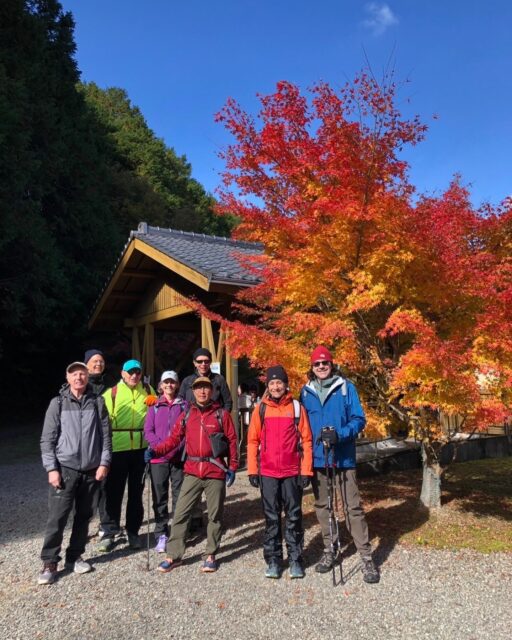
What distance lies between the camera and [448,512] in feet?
18.5

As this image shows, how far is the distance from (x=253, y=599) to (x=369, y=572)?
99 centimetres

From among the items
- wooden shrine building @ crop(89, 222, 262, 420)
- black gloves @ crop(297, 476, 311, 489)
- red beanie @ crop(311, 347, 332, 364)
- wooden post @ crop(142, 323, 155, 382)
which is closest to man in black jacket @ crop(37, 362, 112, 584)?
black gloves @ crop(297, 476, 311, 489)

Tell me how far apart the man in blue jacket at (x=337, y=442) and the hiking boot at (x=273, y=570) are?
1.13ft

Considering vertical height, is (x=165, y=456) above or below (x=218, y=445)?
below

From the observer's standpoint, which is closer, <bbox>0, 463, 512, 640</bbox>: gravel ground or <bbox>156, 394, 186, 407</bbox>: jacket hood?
<bbox>0, 463, 512, 640</bbox>: gravel ground

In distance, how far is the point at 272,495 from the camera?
4.05m

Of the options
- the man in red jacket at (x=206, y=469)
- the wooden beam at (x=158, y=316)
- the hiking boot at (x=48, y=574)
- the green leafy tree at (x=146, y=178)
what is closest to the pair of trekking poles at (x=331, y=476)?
the man in red jacket at (x=206, y=469)

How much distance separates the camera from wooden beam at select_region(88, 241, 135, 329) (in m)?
10.2

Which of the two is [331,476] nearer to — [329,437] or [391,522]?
[329,437]

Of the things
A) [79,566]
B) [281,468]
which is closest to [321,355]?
[281,468]

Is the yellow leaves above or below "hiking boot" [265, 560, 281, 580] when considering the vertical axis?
above

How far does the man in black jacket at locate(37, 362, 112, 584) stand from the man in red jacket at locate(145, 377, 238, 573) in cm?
72

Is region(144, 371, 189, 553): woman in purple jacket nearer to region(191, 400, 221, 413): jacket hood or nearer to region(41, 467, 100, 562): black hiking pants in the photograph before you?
region(191, 400, 221, 413): jacket hood

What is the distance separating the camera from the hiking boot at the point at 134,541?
Answer: 471 cm
